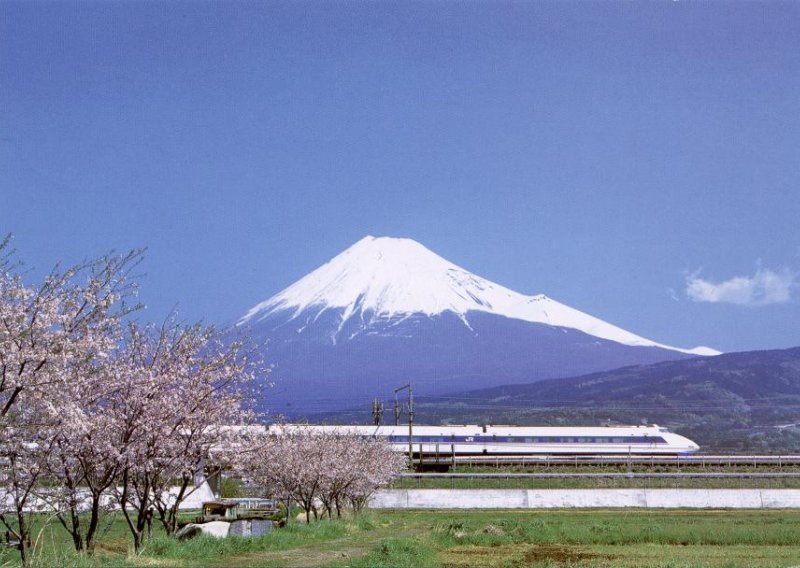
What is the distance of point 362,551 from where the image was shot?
26.1 metres

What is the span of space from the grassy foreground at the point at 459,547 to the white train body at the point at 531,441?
47.2 metres

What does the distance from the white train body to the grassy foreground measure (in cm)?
4720

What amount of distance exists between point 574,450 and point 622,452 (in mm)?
4647

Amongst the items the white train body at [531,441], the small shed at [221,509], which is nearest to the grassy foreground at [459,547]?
the small shed at [221,509]

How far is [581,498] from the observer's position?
200 feet

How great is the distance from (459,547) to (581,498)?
31486 millimetres

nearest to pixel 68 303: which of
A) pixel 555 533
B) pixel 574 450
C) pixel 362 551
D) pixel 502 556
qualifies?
pixel 362 551

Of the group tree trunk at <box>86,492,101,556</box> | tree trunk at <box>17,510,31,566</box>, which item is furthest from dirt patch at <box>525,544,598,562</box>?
tree trunk at <box>17,510,31,566</box>

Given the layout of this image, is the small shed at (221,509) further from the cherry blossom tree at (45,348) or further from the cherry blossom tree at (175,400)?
the cherry blossom tree at (45,348)

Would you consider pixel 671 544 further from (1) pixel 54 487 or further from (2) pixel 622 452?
(2) pixel 622 452

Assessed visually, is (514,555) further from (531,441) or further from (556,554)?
(531,441)

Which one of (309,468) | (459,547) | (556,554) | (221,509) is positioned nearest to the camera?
(556,554)

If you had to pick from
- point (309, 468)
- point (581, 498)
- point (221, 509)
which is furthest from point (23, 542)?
point (581, 498)

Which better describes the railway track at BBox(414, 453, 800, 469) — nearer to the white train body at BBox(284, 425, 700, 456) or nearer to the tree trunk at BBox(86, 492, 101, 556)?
the white train body at BBox(284, 425, 700, 456)
